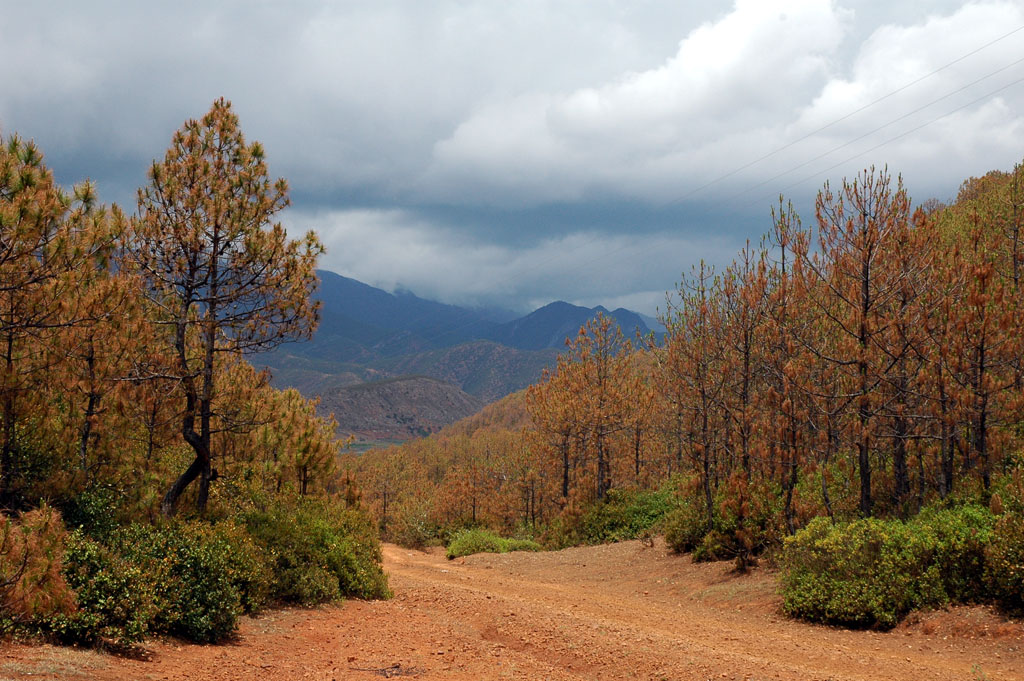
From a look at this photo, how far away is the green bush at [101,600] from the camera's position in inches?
277

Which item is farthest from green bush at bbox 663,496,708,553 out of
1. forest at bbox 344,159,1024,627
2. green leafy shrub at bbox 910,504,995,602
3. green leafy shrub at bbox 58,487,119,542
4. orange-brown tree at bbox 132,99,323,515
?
green leafy shrub at bbox 58,487,119,542

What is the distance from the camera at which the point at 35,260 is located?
7.71 metres

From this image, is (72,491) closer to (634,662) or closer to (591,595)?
(634,662)

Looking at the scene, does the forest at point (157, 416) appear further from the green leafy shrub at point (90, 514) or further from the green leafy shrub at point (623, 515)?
the green leafy shrub at point (623, 515)

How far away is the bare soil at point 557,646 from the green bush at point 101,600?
1.01ft

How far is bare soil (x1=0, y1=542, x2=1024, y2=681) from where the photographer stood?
24.2 ft

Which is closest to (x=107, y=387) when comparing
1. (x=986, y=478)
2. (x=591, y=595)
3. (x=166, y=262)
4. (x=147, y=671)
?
(x=166, y=262)

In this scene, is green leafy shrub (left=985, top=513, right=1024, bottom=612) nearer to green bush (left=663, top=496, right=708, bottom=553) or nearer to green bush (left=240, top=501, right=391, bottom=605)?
green bush (left=663, top=496, right=708, bottom=553)

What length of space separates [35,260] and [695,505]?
16.4 meters

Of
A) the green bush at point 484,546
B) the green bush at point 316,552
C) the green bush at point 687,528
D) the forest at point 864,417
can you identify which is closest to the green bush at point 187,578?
the green bush at point 316,552

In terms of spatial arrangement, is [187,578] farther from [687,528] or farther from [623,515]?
[623,515]

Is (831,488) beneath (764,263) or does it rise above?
beneath

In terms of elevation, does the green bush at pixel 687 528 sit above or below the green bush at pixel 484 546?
above

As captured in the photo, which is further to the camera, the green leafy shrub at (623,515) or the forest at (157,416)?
the green leafy shrub at (623,515)
